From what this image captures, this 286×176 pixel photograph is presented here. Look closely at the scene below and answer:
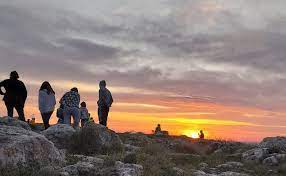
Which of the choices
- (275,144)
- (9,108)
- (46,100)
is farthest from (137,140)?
(9,108)

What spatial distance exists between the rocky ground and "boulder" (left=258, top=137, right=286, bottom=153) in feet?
0.29

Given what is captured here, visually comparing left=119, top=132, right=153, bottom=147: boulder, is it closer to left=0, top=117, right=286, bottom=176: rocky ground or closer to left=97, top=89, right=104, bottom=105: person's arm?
left=97, top=89, right=104, bottom=105: person's arm

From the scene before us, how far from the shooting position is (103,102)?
1014 inches

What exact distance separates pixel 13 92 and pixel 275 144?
509 inches

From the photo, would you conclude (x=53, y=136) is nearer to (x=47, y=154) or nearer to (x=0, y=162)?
(x=47, y=154)

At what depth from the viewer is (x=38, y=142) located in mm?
12617

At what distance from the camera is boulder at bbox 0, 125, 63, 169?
11.7 meters

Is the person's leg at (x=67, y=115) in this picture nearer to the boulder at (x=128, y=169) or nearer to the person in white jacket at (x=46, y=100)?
the person in white jacket at (x=46, y=100)

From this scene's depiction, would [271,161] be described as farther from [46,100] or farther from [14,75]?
[14,75]

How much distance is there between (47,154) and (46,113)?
1121 centimetres

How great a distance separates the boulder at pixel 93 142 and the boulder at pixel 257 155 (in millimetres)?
6720

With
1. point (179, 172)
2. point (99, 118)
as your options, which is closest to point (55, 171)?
point (179, 172)

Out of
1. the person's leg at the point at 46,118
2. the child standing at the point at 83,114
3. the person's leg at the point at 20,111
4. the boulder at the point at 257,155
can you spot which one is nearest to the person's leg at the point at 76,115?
the person's leg at the point at 46,118

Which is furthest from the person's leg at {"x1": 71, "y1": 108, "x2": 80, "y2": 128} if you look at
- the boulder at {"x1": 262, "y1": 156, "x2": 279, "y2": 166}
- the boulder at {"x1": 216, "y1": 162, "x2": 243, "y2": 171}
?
the boulder at {"x1": 262, "y1": 156, "x2": 279, "y2": 166}
